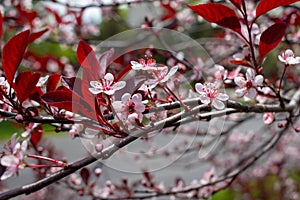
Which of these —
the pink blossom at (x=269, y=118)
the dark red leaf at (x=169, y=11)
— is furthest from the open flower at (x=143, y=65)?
the dark red leaf at (x=169, y=11)

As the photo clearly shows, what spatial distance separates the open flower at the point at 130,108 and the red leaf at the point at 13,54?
0.19 metres

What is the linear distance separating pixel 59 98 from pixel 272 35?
1.45ft

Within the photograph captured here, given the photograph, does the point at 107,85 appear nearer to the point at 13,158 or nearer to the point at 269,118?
the point at 13,158

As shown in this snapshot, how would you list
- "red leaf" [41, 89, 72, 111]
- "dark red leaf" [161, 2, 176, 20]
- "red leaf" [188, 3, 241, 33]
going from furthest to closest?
1. "dark red leaf" [161, 2, 176, 20]
2. "red leaf" [188, 3, 241, 33]
3. "red leaf" [41, 89, 72, 111]

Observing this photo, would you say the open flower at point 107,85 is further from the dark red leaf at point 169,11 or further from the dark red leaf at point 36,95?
the dark red leaf at point 169,11

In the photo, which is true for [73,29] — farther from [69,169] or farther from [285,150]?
[285,150]

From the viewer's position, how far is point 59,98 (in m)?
0.62

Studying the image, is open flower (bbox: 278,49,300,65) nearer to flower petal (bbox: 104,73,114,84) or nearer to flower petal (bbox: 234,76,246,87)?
flower petal (bbox: 234,76,246,87)

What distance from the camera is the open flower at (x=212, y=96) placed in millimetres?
670

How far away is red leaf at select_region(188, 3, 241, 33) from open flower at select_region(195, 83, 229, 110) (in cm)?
13

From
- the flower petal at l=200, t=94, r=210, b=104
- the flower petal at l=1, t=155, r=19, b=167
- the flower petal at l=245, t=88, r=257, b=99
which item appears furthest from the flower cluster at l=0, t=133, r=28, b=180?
the flower petal at l=245, t=88, r=257, b=99

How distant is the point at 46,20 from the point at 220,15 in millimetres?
2274

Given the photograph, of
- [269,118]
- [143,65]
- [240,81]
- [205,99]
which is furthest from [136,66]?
[269,118]

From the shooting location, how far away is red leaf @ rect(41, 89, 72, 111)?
23.7 inches
